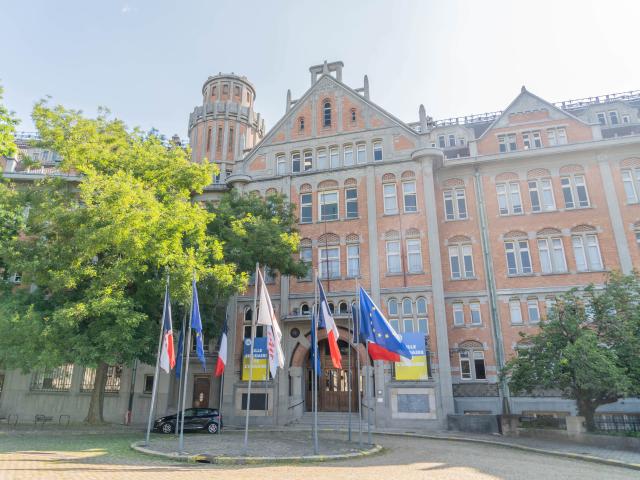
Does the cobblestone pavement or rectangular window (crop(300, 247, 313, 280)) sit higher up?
rectangular window (crop(300, 247, 313, 280))

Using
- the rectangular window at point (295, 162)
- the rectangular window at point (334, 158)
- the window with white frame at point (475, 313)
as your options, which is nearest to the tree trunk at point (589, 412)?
the window with white frame at point (475, 313)

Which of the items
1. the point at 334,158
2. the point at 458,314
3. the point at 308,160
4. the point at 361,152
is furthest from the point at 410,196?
the point at 458,314

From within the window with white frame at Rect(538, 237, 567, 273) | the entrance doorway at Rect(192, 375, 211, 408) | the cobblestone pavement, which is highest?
the window with white frame at Rect(538, 237, 567, 273)

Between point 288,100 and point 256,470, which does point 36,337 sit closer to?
point 256,470

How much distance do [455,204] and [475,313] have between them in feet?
24.5

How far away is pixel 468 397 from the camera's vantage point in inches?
1024

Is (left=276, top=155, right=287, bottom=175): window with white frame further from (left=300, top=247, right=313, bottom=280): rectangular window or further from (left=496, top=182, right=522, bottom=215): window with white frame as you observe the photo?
(left=496, top=182, right=522, bottom=215): window with white frame

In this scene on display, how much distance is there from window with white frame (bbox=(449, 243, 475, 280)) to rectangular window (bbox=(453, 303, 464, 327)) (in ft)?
5.89

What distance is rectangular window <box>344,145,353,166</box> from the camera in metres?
32.4

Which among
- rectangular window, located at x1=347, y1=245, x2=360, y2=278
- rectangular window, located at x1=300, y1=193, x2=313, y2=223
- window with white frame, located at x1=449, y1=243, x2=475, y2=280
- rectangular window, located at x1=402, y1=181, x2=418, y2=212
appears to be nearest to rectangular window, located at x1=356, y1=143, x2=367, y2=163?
rectangular window, located at x1=402, y1=181, x2=418, y2=212

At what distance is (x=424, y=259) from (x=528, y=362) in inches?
390

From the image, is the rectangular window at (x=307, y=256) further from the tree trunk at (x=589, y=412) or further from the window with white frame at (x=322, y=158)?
the tree trunk at (x=589, y=412)

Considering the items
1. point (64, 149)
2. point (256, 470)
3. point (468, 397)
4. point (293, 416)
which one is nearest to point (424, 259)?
point (468, 397)

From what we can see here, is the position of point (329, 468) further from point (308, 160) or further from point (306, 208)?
point (308, 160)
